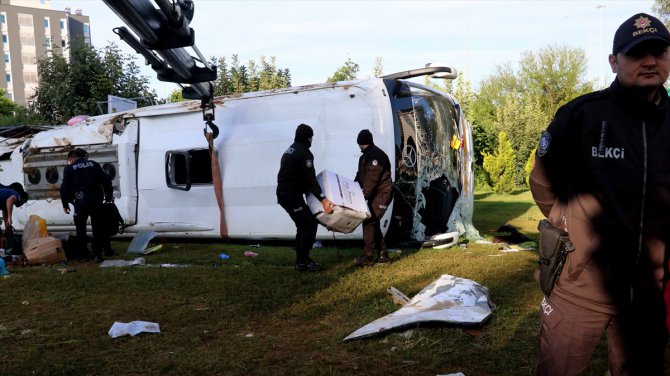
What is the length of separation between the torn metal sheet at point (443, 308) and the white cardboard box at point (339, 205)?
6.10ft

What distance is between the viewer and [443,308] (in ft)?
16.0

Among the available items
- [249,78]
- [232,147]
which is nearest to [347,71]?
[249,78]

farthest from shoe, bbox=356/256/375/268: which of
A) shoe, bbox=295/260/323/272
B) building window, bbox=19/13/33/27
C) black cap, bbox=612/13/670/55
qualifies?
building window, bbox=19/13/33/27

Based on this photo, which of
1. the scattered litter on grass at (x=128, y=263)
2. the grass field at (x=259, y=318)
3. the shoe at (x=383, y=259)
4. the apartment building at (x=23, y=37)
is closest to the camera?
the grass field at (x=259, y=318)

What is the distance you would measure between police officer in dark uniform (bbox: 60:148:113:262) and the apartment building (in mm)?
78830

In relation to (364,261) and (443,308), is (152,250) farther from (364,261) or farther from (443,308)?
(443,308)

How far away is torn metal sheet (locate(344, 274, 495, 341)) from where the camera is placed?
456 centimetres

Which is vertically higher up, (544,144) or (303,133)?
(303,133)

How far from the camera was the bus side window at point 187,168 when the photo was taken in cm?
1002

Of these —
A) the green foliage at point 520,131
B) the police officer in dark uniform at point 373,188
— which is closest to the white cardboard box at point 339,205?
the police officer in dark uniform at point 373,188

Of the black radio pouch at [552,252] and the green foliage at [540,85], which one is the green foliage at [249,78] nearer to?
the green foliage at [540,85]

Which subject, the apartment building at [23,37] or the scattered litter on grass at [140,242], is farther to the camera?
the apartment building at [23,37]

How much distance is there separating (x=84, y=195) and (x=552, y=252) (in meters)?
8.40

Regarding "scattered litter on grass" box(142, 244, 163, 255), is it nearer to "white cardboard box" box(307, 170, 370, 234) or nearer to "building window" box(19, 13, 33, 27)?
"white cardboard box" box(307, 170, 370, 234)
